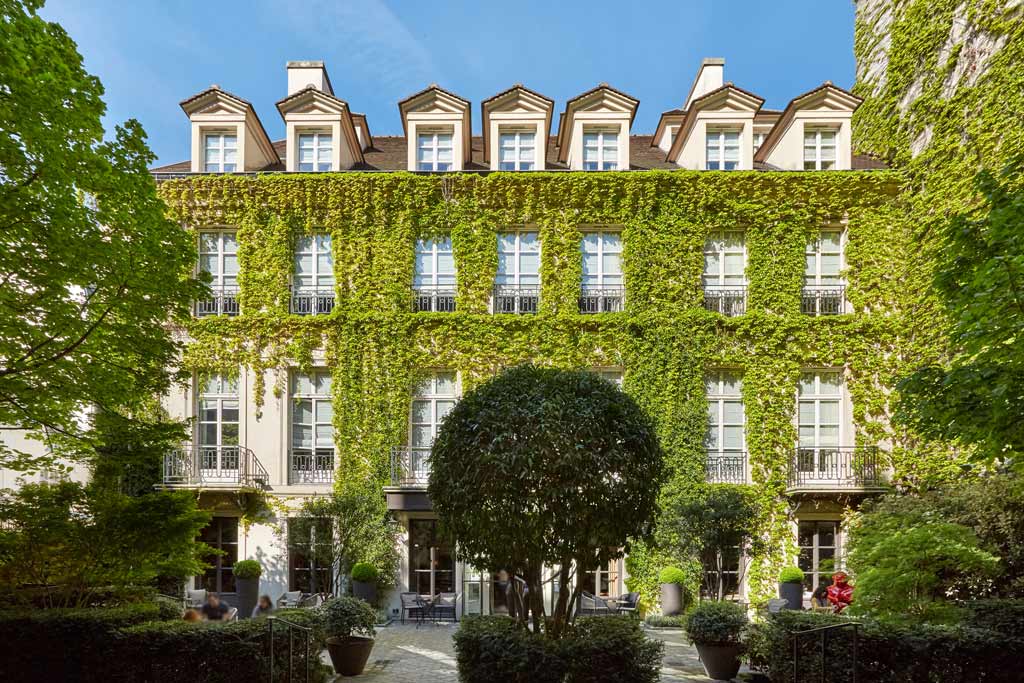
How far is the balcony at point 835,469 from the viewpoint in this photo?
59.6 feet

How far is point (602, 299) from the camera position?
19.6 m

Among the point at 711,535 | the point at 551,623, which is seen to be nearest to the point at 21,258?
the point at 551,623

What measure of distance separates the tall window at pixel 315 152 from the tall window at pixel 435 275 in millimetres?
3739

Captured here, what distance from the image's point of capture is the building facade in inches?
736

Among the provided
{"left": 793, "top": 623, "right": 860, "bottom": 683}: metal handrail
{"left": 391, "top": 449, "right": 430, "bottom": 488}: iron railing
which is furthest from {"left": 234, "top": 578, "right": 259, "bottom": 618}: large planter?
{"left": 793, "top": 623, "right": 860, "bottom": 683}: metal handrail

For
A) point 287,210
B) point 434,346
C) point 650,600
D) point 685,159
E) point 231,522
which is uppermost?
point 685,159

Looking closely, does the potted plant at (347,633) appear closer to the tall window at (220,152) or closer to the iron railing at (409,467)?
the iron railing at (409,467)

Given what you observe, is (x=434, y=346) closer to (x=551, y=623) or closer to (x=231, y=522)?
(x=231, y=522)

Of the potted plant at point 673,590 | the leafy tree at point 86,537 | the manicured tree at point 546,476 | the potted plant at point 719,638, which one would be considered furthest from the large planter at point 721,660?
the leafy tree at point 86,537

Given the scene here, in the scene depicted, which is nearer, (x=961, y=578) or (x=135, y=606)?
(x=135, y=606)

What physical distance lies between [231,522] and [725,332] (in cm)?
1453

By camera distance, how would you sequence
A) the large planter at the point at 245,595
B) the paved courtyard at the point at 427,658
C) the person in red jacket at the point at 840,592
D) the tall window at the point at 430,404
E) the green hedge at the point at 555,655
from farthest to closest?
the tall window at the point at 430,404, the large planter at the point at 245,595, the person in red jacket at the point at 840,592, the paved courtyard at the point at 427,658, the green hedge at the point at 555,655

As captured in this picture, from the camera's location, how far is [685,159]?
20.9 metres

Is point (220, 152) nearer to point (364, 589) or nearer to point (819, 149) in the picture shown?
point (364, 589)
